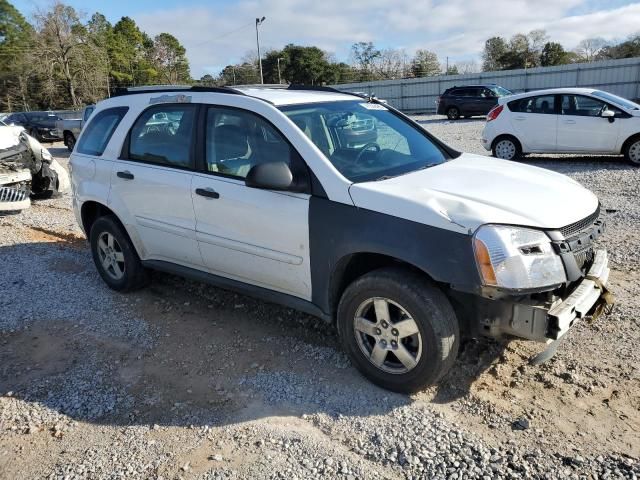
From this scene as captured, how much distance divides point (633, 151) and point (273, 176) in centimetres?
970

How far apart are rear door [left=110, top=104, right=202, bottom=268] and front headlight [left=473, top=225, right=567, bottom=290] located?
231 centimetres

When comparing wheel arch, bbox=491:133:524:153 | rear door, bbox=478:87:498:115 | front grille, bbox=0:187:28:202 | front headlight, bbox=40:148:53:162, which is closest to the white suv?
front grille, bbox=0:187:28:202

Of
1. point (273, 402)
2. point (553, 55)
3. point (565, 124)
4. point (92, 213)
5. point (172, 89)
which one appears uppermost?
point (553, 55)

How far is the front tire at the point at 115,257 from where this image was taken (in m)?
4.88

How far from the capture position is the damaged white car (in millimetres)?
8898

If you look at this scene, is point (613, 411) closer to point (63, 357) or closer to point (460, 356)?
point (460, 356)

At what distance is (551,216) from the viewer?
118 inches

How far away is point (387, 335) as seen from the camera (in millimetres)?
3227

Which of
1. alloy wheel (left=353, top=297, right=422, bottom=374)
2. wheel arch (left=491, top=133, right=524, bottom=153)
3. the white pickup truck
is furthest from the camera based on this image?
the white pickup truck

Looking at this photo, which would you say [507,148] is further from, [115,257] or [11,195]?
[11,195]

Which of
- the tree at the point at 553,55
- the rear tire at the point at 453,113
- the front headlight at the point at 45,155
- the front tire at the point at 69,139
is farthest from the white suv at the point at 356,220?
the tree at the point at 553,55

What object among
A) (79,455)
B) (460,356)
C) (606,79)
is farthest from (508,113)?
(606,79)

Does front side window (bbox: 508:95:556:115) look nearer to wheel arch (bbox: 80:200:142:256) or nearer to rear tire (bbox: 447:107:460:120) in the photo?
wheel arch (bbox: 80:200:142:256)

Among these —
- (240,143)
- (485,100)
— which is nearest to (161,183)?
(240,143)
